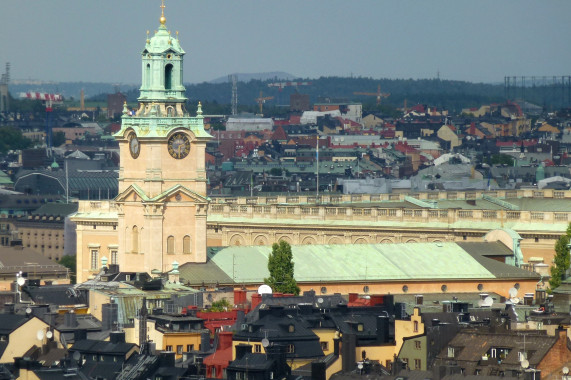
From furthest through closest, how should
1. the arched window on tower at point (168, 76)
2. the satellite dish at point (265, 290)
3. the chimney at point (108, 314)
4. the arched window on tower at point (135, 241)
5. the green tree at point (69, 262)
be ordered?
the green tree at point (69, 262) < the arched window on tower at point (135, 241) < the arched window on tower at point (168, 76) < the satellite dish at point (265, 290) < the chimney at point (108, 314)

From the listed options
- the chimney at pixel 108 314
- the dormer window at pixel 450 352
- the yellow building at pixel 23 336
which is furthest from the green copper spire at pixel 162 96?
the dormer window at pixel 450 352

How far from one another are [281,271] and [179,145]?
23.9ft

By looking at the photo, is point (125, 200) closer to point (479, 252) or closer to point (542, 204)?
point (479, 252)

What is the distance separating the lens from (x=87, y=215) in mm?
133875

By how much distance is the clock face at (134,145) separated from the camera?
345ft

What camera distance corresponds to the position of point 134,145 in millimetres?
105688

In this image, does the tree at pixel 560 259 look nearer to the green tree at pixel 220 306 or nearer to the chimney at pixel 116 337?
the green tree at pixel 220 306

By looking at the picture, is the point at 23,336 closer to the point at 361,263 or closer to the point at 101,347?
the point at 101,347

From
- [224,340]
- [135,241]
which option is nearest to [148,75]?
[135,241]

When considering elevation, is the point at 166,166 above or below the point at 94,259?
above

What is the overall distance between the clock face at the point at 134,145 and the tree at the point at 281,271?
6638 mm

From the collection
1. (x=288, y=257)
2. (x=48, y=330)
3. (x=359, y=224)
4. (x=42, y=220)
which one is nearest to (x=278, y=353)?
(x=48, y=330)

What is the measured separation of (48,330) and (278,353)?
37.2 ft

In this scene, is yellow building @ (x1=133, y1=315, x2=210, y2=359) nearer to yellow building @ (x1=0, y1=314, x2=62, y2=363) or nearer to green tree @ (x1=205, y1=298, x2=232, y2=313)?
yellow building @ (x1=0, y1=314, x2=62, y2=363)
